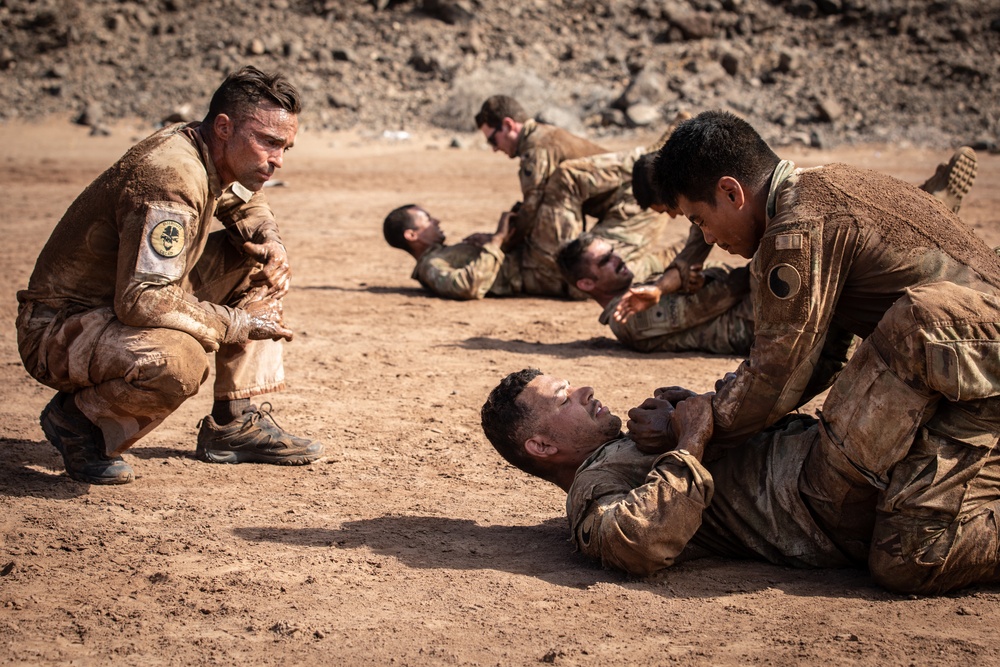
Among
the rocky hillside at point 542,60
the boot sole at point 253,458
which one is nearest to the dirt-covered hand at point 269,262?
the boot sole at point 253,458

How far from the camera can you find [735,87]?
975 inches

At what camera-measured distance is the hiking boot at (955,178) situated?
8.21 meters

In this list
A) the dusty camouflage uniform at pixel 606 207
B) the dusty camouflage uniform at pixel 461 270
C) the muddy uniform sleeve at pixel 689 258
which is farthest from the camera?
the dusty camouflage uniform at pixel 461 270

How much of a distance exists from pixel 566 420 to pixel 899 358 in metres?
1.37

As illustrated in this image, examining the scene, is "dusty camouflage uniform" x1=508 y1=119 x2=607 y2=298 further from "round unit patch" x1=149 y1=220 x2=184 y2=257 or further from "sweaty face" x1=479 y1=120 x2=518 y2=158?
"round unit patch" x1=149 y1=220 x2=184 y2=257

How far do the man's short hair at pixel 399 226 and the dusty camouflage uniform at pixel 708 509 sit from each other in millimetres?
6169

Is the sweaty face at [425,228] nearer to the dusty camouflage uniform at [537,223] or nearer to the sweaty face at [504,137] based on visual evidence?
the dusty camouflage uniform at [537,223]

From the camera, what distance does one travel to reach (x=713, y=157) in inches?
154

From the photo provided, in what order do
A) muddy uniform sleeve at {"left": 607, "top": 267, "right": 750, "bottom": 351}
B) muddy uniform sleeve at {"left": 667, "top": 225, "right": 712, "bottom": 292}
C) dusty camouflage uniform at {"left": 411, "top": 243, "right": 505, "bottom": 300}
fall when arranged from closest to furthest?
muddy uniform sleeve at {"left": 667, "top": 225, "right": 712, "bottom": 292} < muddy uniform sleeve at {"left": 607, "top": 267, "right": 750, "bottom": 351} < dusty camouflage uniform at {"left": 411, "top": 243, "right": 505, "bottom": 300}

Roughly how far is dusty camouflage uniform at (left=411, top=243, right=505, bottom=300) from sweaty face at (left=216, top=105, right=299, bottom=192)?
466cm

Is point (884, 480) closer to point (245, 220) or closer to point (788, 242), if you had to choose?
point (788, 242)

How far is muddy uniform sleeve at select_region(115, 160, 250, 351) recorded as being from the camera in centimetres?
474

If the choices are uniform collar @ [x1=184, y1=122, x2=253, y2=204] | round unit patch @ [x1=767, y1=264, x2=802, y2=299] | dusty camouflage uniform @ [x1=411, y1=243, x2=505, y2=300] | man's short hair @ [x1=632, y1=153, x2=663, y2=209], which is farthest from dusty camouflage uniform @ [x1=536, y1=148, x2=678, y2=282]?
round unit patch @ [x1=767, y1=264, x2=802, y2=299]

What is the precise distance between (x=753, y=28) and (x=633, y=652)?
26.0 meters
